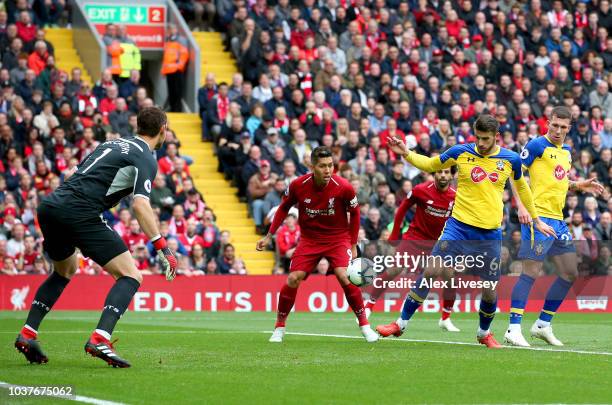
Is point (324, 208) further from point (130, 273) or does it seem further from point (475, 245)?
point (130, 273)

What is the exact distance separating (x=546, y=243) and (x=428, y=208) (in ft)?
13.9

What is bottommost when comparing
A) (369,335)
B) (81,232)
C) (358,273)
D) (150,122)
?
(369,335)

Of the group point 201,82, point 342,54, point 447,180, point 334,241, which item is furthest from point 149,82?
point 334,241

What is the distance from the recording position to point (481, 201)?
1316 cm

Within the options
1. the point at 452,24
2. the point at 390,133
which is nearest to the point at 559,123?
the point at 390,133

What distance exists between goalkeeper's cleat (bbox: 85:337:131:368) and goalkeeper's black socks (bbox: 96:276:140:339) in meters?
0.09

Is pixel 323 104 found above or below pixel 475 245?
below

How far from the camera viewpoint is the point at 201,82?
103 feet

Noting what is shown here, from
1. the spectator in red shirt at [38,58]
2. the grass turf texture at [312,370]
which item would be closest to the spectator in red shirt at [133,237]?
the spectator in red shirt at [38,58]

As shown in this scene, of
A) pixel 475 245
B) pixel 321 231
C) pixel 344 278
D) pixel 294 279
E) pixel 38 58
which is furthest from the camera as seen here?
pixel 38 58

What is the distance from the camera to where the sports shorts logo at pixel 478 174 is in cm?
1310

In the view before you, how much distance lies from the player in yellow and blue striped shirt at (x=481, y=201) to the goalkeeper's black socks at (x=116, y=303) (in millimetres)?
3598

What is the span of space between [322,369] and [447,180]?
757cm

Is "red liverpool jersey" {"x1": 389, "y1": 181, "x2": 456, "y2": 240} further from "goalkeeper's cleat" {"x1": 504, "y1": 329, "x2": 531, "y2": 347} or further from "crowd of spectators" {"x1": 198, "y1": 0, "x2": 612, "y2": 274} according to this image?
"crowd of spectators" {"x1": 198, "y1": 0, "x2": 612, "y2": 274}
